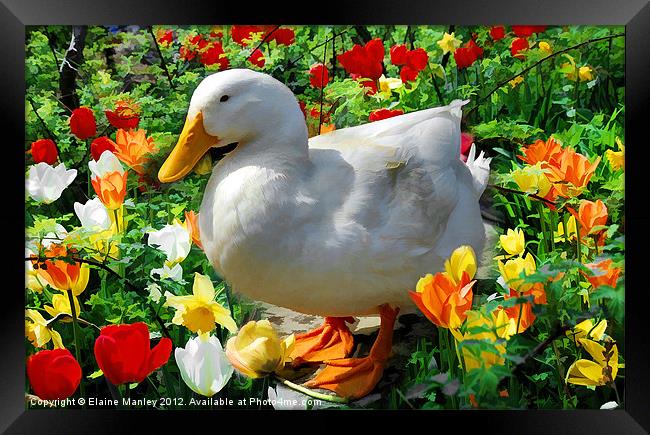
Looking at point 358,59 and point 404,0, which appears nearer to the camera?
point 404,0

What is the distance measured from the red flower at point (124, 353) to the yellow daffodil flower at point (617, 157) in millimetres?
→ 1020

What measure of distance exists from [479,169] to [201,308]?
0.69 meters

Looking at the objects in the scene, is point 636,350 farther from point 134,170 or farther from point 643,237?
point 134,170

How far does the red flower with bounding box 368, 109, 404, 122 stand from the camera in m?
2.16

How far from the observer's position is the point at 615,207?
2023 millimetres

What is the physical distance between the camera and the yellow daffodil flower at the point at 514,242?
205 centimetres


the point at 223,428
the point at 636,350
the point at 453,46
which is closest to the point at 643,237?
the point at 636,350

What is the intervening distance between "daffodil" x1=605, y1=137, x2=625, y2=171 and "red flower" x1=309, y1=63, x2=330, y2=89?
2.08 feet

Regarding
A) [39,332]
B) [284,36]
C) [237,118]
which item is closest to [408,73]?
[284,36]

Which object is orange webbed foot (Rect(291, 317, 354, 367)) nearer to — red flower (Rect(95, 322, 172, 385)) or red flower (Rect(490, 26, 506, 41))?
red flower (Rect(95, 322, 172, 385))

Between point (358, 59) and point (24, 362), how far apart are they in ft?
3.18

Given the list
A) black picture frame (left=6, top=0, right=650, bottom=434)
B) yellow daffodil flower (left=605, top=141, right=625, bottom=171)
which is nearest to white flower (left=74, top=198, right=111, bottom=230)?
black picture frame (left=6, top=0, right=650, bottom=434)

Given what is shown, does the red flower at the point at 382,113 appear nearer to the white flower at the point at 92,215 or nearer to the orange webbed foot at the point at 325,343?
the orange webbed foot at the point at 325,343

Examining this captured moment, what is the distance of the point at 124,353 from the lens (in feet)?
6.19
